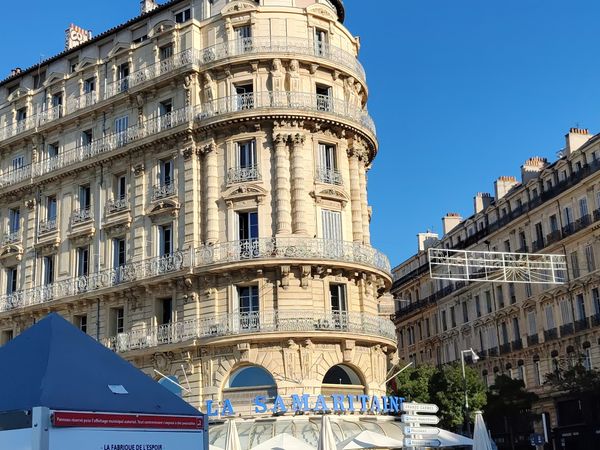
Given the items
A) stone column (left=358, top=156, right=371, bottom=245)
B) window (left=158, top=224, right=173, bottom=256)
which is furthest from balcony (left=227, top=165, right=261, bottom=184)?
stone column (left=358, top=156, right=371, bottom=245)

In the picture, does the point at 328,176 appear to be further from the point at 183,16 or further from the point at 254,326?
the point at 183,16

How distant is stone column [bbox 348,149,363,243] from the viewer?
32531mm

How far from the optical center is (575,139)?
5056 cm

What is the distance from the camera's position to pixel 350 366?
3044 centimetres

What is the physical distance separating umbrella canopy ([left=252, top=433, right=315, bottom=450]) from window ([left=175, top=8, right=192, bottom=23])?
63.1ft

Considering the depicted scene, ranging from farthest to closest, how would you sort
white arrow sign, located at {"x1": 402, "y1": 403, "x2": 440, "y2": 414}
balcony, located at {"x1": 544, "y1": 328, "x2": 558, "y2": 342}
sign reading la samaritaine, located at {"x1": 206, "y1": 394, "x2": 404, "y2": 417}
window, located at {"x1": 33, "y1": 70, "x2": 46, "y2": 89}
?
balcony, located at {"x1": 544, "y1": 328, "x2": 558, "y2": 342} < window, located at {"x1": 33, "y1": 70, "x2": 46, "y2": 89} < sign reading la samaritaine, located at {"x1": 206, "y1": 394, "x2": 404, "y2": 417} < white arrow sign, located at {"x1": 402, "y1": 403, "x2": 440, "y2": 414}

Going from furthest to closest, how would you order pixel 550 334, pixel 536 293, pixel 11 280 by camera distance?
1. pixel 536 293
2. pixel 550 334
3. pixel 11 280

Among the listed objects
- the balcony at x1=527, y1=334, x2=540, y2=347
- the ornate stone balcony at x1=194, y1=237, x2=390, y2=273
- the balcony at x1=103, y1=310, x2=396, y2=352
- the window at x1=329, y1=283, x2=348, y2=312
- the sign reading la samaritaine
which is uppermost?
the ornate stone balcony at x1=194, y1=237, x2=390, y2=273

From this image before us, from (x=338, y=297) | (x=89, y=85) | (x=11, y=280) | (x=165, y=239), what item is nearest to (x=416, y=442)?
(x=338, y=297)

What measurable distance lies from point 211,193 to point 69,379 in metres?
25.6

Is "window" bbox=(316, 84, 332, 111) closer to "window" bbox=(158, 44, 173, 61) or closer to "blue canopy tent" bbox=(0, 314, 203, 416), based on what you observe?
"window" bbox=(158, 44, 173, 61)

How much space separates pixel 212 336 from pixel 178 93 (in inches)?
432

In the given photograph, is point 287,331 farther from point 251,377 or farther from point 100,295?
point 100,295

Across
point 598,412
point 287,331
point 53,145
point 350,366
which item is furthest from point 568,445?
point 53,145
